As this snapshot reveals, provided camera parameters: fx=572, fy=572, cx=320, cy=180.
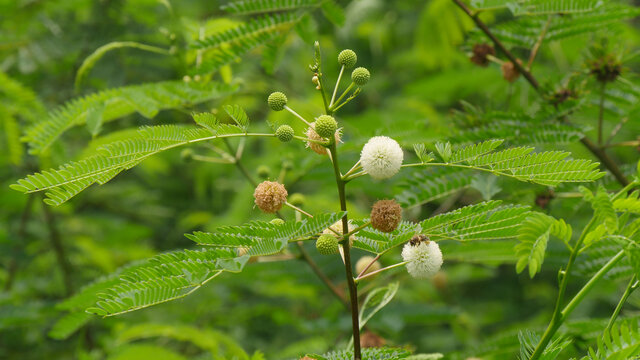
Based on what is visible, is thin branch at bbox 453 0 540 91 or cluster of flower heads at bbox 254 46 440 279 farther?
thin branch at bbox 453 0 540 91

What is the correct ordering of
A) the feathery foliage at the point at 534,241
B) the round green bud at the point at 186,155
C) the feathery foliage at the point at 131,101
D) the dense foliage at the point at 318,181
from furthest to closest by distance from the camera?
the round green bud at the point at 186,155, the feathery foliage at the point at 131,101, the dense foliage at the point at 318,181, the feathery foliage at the point at 534,241

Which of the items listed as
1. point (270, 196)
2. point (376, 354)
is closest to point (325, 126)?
point (270, 196)

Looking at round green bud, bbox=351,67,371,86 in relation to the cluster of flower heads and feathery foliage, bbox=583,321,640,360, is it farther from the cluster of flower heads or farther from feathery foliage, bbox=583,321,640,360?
feathery foliage, bbox=583,321,640,360

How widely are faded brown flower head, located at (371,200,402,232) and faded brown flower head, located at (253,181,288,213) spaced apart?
257mm

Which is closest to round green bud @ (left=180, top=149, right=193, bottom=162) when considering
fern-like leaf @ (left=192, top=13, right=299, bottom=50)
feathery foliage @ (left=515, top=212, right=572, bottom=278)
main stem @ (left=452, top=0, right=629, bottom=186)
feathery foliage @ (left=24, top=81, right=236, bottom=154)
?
feathery foliage @ (left=24, top=81, right=236, bottom=154)

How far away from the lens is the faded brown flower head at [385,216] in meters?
1.32

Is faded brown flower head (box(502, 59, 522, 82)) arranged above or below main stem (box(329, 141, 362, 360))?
above

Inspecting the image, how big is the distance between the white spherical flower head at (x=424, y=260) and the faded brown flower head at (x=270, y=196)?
350 mm

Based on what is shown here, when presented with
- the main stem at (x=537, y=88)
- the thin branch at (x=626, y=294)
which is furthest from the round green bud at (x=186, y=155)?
the thin branch at (x=626, y=294)

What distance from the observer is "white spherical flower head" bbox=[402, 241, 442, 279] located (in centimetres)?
135

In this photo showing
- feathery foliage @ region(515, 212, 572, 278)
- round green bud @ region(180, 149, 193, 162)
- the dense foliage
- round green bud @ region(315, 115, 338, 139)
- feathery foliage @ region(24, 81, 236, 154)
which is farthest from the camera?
round green bud @ region(180, 149, 193, 162)

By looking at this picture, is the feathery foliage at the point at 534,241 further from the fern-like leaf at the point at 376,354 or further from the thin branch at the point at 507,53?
the thin branch at the point at 507,53

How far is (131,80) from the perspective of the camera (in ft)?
11.3

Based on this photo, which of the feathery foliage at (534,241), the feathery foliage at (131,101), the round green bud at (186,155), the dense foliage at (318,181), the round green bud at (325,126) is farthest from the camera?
the round green bud at (186,155)
